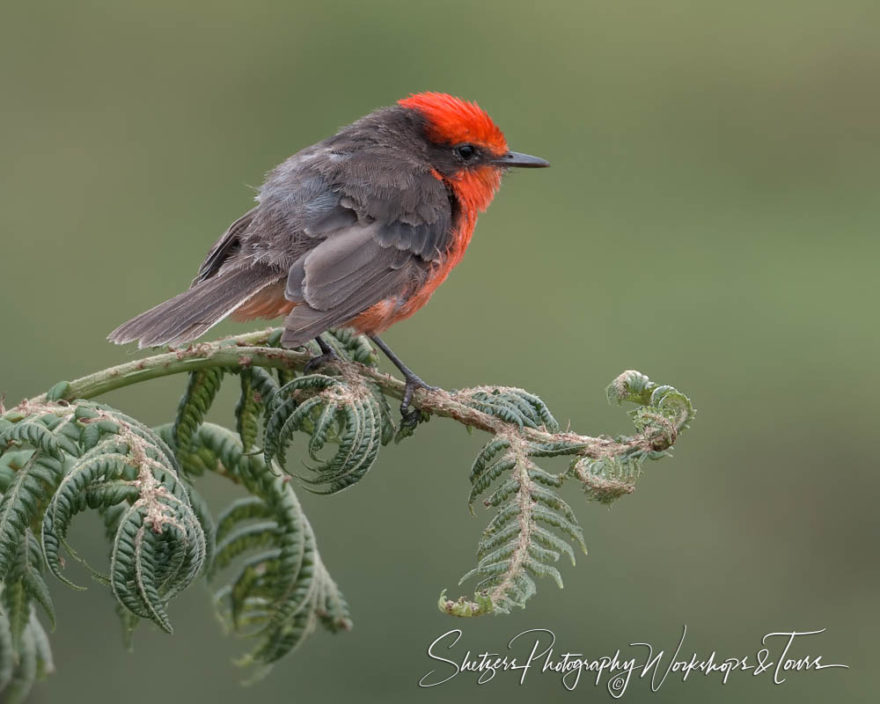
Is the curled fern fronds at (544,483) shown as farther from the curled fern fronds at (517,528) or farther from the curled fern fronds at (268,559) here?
the curled fern fronds at (268,559)

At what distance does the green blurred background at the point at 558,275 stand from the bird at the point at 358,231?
4.39ft

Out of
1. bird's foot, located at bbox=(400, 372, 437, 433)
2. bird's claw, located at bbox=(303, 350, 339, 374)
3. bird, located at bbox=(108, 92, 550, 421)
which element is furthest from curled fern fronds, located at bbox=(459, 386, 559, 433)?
bird, located at bbox=(108, 92, 550, 421)

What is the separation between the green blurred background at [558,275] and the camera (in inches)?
218

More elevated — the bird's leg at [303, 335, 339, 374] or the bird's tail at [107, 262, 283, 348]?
the bird's tail at [107, 262, 283, 348]

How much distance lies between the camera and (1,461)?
279cm

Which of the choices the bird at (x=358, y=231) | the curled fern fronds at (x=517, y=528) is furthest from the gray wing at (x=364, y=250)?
the curled fern fronds at (x=517, y=528)

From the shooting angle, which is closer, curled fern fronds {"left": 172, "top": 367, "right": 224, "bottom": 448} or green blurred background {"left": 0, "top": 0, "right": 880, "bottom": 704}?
curled fern fronds {"left": 172, "top": 367, "right": 224, "bottom": 448}

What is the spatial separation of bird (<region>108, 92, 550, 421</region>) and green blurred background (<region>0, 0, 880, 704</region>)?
1.34 meters

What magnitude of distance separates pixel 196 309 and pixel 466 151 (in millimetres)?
1578

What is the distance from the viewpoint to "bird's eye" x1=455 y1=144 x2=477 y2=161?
5.20 metres

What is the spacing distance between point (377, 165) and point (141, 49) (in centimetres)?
403

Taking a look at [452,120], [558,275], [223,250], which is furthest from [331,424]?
[558,275]

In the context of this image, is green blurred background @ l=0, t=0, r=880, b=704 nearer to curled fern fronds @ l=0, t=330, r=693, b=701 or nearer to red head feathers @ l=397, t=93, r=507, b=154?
red head feathers @ l=397, t=93, r=507, b=154

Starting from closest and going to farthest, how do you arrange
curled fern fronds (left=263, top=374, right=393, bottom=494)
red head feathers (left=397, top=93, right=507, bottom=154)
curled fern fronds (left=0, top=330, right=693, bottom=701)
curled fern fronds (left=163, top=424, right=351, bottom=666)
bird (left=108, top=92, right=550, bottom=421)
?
1. curled fern fronds (left=0, top=330, right=693, bottom=701)
2. curled fern fronds (left=263, top=374, right=393, bottom=494)
3. curled fern fronds (left=163, top=424, right=351, bottom=666)
4. bird (left=108, top=92, right=550, bottom=421)
5. red head feathers (left=397, top=93, right=507, bottom=154)
